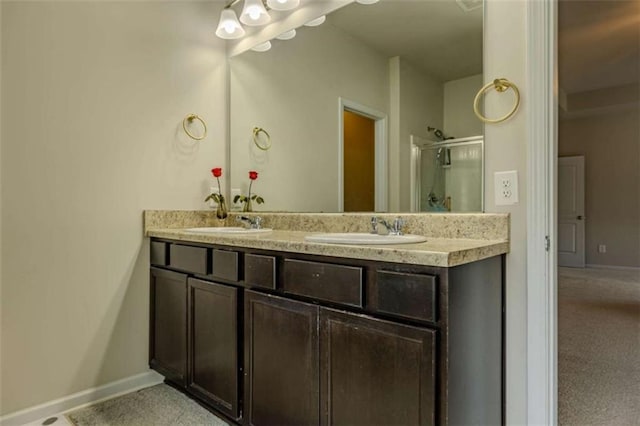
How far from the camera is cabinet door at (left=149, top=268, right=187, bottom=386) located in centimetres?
191

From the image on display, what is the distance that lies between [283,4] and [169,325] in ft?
6.16

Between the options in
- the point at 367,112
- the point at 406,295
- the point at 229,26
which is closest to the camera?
the point at 406,295

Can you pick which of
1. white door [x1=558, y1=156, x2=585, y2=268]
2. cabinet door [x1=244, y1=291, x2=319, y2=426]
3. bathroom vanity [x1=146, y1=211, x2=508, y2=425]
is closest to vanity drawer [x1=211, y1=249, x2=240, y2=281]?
bathroom vanity [x1=146, y1=211, x2=508, y2=425]

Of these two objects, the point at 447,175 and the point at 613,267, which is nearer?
the point at 447,175

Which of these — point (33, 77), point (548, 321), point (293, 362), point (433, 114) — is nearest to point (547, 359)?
point (548, 321)

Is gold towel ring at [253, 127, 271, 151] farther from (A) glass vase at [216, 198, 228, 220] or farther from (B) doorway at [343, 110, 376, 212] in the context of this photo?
(B) doorway at [343, 110, 376, 212]

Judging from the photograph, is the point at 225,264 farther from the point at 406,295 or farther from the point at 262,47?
the point at 262,47

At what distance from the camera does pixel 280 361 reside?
1.41 meters

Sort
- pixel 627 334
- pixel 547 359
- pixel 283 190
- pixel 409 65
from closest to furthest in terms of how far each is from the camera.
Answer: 1. pixel 547 359
2. pixel 409 65
3. pixel 283 190
4. pixel 627 334

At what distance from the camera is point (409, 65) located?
6.09 feet

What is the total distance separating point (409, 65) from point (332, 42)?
1.66ft

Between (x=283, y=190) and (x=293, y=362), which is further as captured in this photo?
(x=283, y=190)

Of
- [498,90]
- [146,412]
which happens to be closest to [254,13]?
[498,90]

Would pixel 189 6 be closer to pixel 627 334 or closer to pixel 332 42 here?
pixel 332 42
